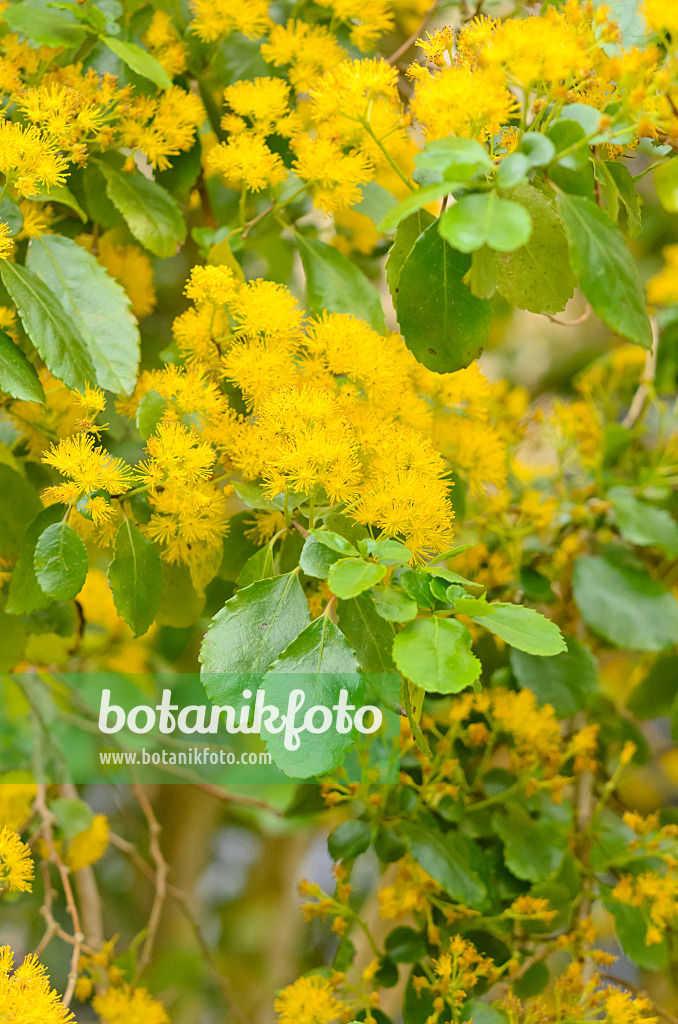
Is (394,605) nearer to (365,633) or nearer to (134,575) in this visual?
(365,633)

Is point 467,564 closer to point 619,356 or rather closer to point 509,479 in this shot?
point 509,479

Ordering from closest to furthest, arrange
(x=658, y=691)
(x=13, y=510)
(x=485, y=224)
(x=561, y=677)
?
(x=485, y=224) < (x=13, y=510) < (x=561, y=677) < (x=658, y=691)

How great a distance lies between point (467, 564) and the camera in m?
0.82

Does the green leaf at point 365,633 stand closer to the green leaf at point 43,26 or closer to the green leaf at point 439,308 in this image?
the green leaf at point 439,308

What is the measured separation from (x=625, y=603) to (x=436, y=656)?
48 cm

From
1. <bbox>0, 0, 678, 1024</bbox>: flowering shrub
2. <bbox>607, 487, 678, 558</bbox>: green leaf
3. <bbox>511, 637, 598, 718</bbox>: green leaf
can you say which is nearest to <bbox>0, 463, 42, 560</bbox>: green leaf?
<bbox>0, 0, 678, 1024</bbox>: flowering shrub

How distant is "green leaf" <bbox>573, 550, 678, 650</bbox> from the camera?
0.81 metres

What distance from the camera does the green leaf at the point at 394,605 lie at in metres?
0.43

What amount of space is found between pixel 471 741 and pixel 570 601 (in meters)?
0.27

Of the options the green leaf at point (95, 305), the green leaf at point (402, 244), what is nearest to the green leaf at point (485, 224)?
the green leaf at point (402, 244)

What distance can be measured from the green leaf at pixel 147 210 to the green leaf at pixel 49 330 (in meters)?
0.11

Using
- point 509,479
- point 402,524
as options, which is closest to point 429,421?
point 402,524

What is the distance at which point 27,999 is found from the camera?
48 cm

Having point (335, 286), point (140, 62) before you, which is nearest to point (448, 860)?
point (335, 286)
